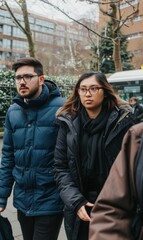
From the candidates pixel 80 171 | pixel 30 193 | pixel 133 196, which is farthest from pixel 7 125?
pixel 133 196

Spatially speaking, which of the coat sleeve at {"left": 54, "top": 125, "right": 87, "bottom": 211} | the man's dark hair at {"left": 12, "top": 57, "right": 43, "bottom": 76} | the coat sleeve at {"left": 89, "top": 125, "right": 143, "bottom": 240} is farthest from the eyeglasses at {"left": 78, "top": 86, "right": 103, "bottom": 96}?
the coat sleeve at {"left": 89, "top": 125, "right": 143, "bottom": 240}

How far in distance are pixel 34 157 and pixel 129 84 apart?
751cm

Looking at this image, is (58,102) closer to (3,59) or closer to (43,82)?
(43,82)

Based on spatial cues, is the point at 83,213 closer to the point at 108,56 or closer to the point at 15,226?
the point at 15,226

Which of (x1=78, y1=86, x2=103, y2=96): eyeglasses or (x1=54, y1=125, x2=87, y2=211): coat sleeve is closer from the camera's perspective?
(x1=54, y1=125, x2=87, y2=211): coat sleeve

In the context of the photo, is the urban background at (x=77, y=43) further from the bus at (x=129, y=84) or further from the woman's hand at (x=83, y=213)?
the woman's hand at (x=83, y=213)

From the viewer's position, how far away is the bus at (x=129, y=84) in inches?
370

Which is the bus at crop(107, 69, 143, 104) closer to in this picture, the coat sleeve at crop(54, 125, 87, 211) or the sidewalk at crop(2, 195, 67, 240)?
the sidewalk at crop(2, 195, 67, 240)

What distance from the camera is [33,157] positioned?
250 cm

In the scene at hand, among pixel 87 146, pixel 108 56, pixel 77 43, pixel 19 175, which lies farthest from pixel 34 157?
pixel 77 43

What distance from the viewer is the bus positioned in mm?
9406

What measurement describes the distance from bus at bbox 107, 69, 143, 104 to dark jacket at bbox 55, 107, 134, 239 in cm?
714

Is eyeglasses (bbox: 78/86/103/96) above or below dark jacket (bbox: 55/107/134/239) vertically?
above

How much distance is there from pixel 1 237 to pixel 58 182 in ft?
2.21
